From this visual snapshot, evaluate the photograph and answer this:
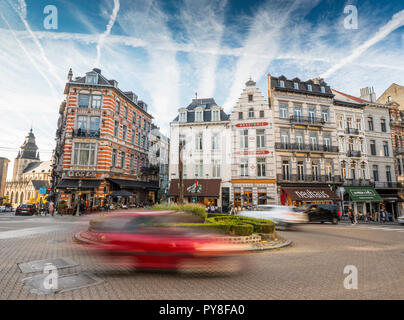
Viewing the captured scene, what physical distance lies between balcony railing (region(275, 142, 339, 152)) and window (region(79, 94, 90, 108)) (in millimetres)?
24010

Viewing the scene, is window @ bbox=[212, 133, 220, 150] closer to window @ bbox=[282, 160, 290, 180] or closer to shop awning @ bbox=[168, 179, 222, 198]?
shop awning @ bbox=[168, 179, 222, 198]

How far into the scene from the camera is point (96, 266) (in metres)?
6.04

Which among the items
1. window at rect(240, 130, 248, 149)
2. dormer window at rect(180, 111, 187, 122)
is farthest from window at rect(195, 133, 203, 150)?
window at rect(240, 130, 248, 149)

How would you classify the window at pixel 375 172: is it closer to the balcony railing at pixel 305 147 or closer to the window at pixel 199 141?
the balcony railing at pixel 305 147

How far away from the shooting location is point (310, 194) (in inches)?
1026

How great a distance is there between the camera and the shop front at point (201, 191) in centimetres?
2648

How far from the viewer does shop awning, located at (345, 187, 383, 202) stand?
27.0m

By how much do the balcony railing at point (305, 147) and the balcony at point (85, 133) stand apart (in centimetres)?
2202

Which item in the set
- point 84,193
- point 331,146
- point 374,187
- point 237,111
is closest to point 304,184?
point 331,146

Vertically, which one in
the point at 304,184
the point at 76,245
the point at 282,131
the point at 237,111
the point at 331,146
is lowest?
the point at 76,245

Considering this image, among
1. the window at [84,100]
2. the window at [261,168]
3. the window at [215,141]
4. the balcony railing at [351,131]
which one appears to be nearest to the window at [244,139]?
the window at [261,168]

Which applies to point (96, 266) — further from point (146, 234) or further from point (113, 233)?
point (146, 234)

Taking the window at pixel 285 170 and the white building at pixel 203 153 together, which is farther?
the white building at pixel 203 153

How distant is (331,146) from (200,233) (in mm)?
28495
